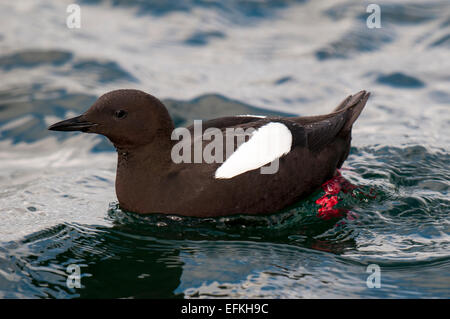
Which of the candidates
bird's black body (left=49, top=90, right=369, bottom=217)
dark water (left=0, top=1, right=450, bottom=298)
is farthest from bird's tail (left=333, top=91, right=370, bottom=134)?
bird's black body (left=49, top=90, right=369, bottom=217)

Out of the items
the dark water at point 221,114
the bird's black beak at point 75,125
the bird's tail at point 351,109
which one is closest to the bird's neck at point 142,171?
the dark water at point 221,114

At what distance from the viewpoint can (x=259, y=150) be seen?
547cm

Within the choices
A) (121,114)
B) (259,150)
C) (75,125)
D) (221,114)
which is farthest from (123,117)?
(221,114)

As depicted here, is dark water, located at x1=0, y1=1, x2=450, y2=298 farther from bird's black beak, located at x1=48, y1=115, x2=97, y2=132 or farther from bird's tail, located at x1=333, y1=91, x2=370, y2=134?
bird's black beak, located at x1=48, y1=115, x2=97, y2=132

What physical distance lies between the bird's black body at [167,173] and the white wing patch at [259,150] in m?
0.04

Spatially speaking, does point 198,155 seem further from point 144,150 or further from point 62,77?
point 62,77

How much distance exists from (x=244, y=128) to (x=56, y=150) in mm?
3428

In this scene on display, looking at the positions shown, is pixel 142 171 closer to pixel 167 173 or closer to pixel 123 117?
pixel 167 173

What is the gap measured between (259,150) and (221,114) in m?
3.50

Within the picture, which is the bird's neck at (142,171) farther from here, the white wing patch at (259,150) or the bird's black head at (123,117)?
the white wing patch at (259,150)

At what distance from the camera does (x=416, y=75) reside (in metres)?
9.93

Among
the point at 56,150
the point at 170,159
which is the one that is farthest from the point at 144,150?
the point at 56,150

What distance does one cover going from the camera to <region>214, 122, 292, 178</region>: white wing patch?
17.5ft

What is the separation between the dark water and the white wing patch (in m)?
0.43
